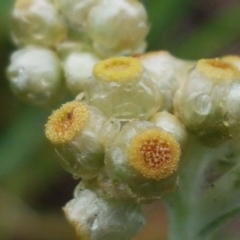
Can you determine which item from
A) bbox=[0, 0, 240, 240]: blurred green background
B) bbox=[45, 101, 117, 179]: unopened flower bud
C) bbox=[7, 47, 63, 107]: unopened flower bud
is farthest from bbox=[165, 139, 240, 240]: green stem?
bbox=[0, 0, 240, 240]: blurred green background

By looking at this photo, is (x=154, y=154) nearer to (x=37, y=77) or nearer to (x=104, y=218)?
(x=104, y=218)

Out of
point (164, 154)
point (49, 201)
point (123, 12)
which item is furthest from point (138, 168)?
point (49, 201)

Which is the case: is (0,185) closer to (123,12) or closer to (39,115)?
(39,115)

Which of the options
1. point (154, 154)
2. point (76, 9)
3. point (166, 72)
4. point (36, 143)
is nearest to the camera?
point (154, 154)

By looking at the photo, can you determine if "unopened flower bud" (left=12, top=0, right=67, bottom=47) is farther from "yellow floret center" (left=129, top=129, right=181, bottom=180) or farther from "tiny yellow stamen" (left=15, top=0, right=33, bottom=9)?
"yellow floret center" (left=129, top=129, right=181, bottom=180)

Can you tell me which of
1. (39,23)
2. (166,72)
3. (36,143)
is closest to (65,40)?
(39,23)
